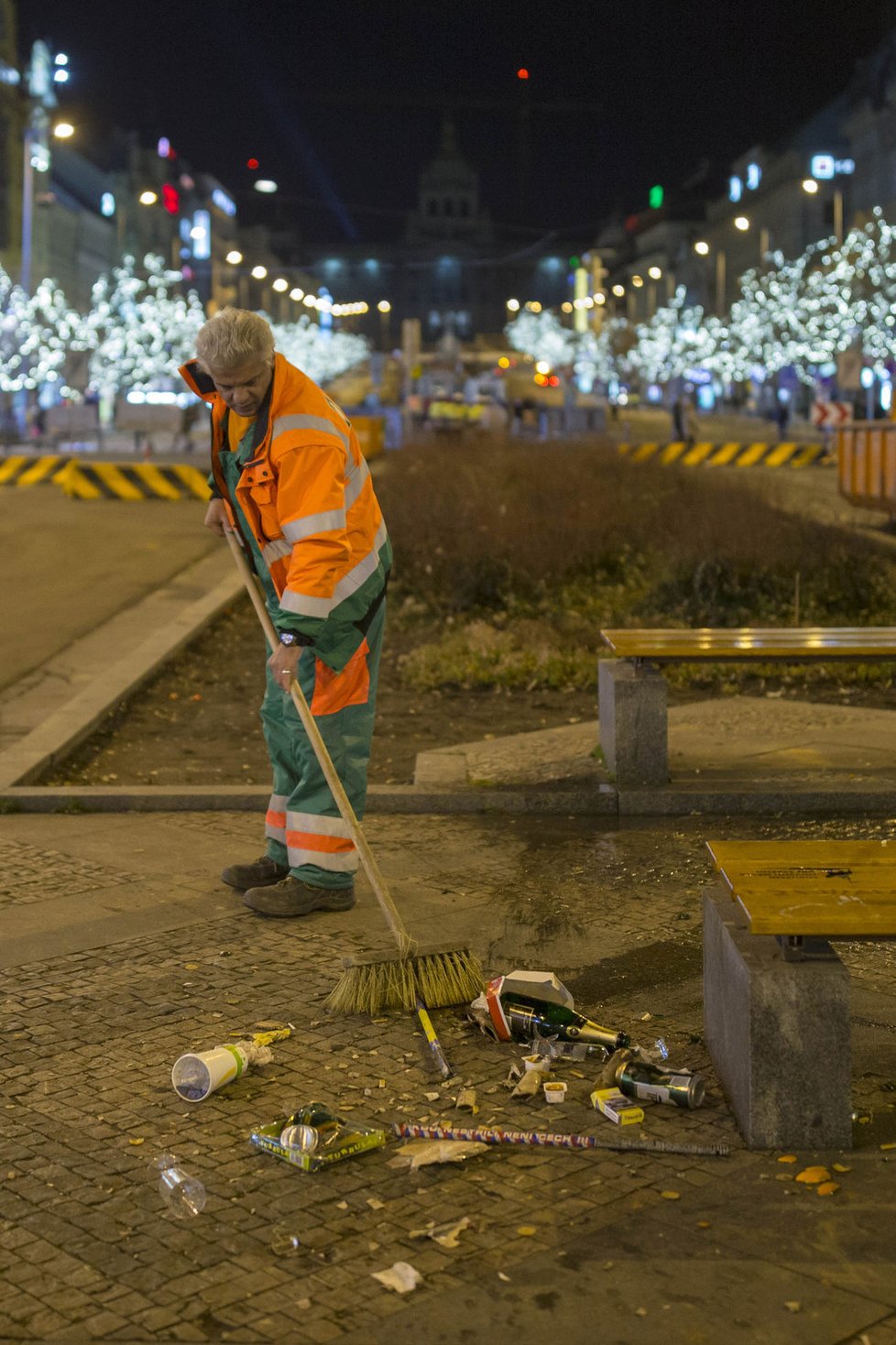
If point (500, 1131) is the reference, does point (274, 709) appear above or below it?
above

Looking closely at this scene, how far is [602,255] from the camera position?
156625mm

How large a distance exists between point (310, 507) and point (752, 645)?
260 centimetres

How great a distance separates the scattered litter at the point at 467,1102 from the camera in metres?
4.10

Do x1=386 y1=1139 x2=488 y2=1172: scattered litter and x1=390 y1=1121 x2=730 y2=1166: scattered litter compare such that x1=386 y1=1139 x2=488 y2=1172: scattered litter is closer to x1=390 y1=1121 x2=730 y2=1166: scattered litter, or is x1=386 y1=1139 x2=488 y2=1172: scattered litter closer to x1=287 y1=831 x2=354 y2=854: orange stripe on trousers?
x1=390 y1=1121 x2=730 y2=1166: scattered litter

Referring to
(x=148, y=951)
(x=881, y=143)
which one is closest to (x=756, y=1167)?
(x=148, y=951)

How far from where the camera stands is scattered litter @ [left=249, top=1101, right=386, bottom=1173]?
380cm

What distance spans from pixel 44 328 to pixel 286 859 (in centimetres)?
4476

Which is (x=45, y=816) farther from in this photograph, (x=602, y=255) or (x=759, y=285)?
(x=602, y=255)

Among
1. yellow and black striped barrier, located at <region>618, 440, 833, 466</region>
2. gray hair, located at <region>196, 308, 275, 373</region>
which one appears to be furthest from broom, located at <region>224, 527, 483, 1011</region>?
yellow and black striped barrier, located at <region>618, 440, 833, 466</region>

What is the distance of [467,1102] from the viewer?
412cm

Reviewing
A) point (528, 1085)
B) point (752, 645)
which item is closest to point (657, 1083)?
point (528, 1085)

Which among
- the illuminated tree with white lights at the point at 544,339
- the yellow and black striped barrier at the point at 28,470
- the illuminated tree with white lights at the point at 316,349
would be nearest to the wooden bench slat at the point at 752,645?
the yellow and black striped barrier at the point at 28,470

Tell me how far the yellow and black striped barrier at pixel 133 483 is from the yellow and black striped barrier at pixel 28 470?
3355mm

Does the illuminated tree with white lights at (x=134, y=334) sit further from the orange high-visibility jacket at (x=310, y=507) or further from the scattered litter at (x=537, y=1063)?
the scattered litter at (x=537, y=1063)
